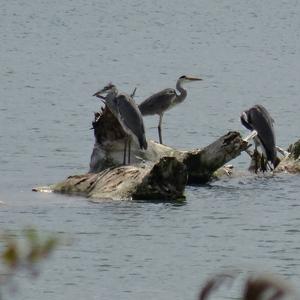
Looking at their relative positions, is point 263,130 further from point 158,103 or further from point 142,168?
point 142,168

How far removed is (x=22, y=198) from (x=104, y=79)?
13870 millimetres

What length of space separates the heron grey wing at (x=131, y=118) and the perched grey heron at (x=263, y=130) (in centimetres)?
180

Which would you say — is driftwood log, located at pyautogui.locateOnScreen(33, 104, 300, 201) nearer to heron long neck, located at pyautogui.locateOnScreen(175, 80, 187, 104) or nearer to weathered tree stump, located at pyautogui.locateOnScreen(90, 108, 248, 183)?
weathered tree stump, located at pyautogui.locateOnScreen(90, 108, 248, 183)

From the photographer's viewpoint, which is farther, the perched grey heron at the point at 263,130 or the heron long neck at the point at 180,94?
the heron long neck at the point at 180,94

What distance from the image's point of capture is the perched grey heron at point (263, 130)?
1348 centimetres

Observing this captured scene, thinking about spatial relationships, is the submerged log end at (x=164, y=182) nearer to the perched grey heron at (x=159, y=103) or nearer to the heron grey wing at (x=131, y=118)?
the heron grey wing at (x=131, y=118)

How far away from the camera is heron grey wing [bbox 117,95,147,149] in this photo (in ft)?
39.6

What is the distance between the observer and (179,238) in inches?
383

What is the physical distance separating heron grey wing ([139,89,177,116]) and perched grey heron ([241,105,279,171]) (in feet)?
4.62

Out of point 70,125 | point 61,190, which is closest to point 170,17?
point 70,125

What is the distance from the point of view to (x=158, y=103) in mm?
15266

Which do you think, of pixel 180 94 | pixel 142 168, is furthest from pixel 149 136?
pixel 142 168

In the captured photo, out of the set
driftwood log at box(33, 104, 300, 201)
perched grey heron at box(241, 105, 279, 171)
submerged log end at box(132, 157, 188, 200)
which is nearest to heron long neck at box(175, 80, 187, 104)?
perched grey heron at box(241, 105, 279, 171)

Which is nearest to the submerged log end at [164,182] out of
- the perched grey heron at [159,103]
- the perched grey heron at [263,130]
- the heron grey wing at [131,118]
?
the heron grey wing at [131,118]
